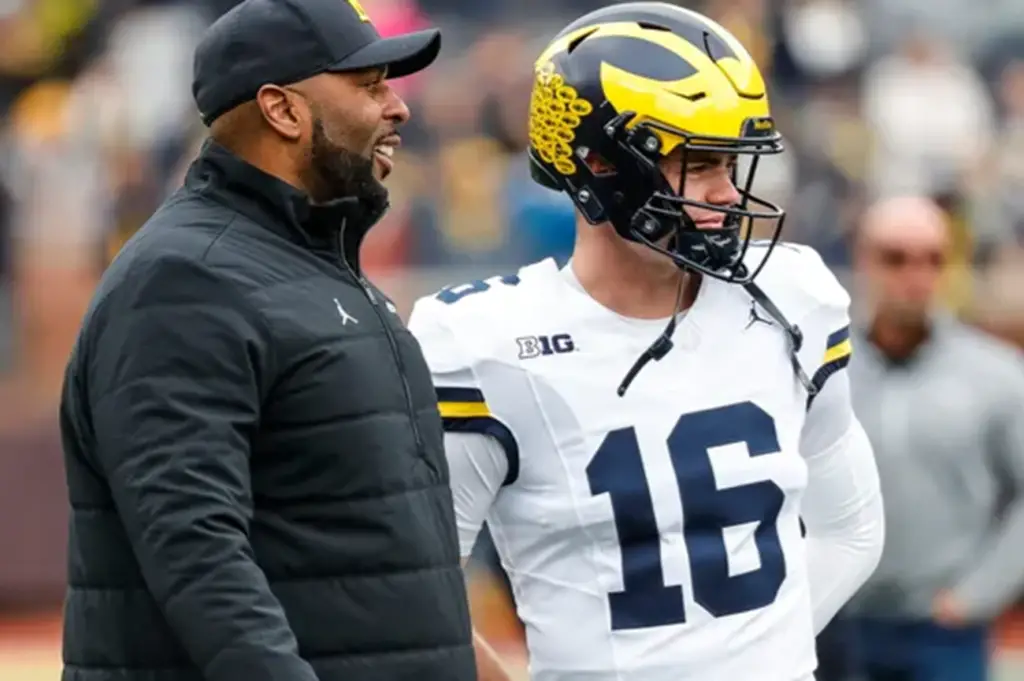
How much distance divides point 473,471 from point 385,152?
2.02ft

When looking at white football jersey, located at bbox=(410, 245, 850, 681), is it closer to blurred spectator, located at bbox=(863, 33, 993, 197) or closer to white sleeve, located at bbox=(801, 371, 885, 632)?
white sleeve, located at bbox=(801, 371, 885, 632)

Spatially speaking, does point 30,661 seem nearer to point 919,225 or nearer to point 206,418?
point 919,225

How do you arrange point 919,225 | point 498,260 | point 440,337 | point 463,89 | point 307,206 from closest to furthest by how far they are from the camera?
point 307,206
point 440,337
point 919,225
point 498,260
point 463,89

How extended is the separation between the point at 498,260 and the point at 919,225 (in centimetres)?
372

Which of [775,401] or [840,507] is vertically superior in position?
[775,401]

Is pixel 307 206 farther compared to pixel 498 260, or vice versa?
pixel 498 260

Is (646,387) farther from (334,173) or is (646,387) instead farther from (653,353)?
(334,173)

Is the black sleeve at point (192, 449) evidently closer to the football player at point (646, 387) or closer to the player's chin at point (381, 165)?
the player's chin at point (381, 165)

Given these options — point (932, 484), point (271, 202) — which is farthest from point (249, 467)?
point (932, 484)

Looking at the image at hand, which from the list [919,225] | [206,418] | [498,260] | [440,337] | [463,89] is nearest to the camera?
[206,418]

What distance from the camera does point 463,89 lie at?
34.7 ft

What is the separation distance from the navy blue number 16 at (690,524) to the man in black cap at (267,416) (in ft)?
1.42

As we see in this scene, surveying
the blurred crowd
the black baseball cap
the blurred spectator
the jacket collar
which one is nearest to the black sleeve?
the jacket collar

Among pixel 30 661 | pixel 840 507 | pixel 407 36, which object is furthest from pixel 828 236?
pixel 407 36
